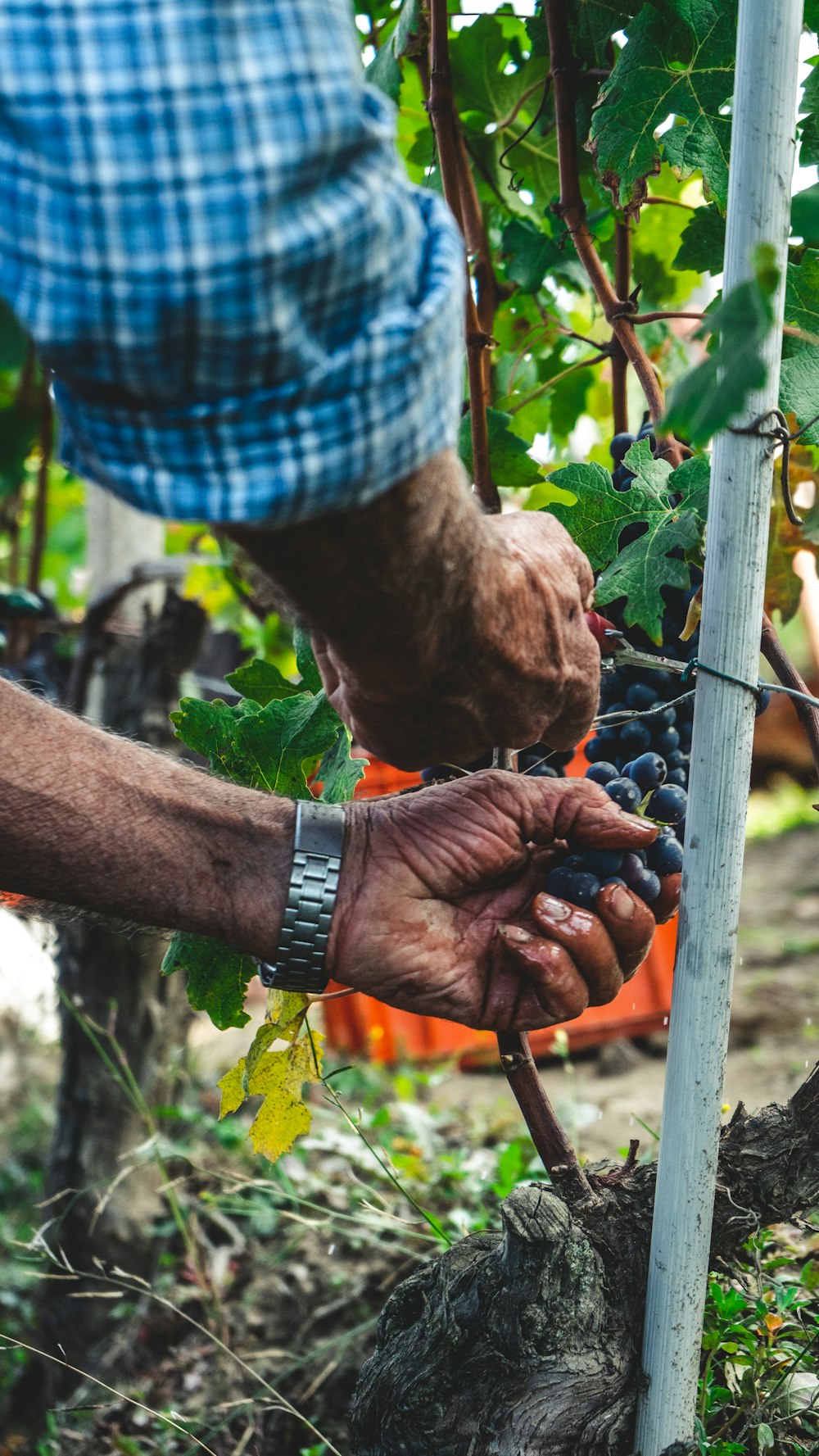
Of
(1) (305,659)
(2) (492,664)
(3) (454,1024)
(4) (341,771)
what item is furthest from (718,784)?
(3) (454,1024)

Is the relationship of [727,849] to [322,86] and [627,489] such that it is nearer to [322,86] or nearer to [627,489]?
[627,489]

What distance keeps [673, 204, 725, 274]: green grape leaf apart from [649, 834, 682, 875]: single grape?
3.04 feet

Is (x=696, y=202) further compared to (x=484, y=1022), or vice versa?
(x=696, y=202)

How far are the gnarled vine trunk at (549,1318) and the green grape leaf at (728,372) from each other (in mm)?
949

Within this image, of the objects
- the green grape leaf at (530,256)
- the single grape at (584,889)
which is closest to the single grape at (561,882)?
the single grape at (584,889)

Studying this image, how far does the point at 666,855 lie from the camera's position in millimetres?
1359

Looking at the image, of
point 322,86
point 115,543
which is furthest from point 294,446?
point 115,543

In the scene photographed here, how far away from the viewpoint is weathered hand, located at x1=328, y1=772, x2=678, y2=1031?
1312 mm

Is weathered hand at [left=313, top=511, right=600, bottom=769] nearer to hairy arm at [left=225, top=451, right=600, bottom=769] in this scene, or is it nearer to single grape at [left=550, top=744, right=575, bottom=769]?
hairy arm at [left=225, top=451, right=600, bottom=769]

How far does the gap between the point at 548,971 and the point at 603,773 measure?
0.99 ft

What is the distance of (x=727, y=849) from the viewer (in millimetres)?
1223

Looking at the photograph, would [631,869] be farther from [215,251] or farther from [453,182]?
[453,182]

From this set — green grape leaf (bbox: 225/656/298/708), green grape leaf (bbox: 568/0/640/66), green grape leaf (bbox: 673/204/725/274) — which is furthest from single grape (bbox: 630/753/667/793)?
green grape leaf (bbox: 568/0/640/66)

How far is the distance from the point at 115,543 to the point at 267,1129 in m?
2.60
